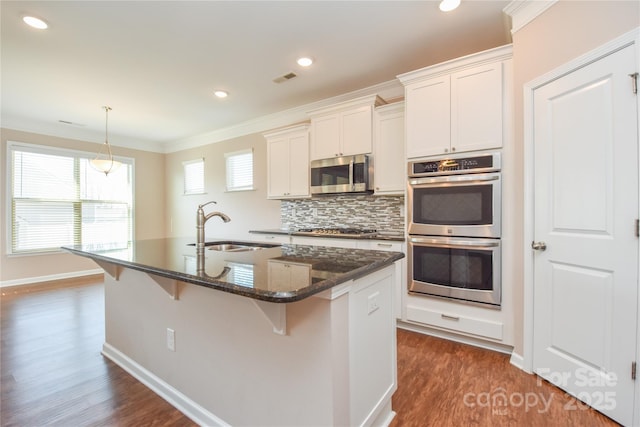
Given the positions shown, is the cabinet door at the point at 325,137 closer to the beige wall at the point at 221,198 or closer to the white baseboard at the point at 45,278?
the beige wall at the point at 221,198

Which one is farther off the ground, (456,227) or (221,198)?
(221,198)

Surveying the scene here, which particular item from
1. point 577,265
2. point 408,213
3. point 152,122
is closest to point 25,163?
point 152,122

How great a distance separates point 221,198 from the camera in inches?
212

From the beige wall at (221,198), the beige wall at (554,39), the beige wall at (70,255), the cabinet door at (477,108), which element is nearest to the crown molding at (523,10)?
the beige wall at (554,39)

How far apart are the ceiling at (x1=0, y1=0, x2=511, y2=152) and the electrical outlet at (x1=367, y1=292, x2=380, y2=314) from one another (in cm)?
205

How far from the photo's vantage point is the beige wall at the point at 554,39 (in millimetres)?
1572

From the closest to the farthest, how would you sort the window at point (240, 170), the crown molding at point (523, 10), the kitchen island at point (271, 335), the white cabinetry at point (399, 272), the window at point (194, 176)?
the kitchen island at point (271, 335), the crown molding at point (523, 10), the white cabinetry at point (399, 272), the window at point (240, 170), the window at point (194, 176)

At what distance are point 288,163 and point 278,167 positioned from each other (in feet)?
0.63

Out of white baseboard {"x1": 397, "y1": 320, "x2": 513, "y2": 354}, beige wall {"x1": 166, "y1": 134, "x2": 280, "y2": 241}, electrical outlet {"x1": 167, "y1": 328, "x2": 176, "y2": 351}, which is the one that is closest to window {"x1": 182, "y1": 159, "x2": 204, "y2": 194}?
beige wall {"x1": 166, "y1": 134, "x2": 280, "y2": 241}

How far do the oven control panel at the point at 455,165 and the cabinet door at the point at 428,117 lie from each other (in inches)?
3.4

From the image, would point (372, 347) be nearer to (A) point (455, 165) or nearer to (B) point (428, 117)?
(A) point (455, 165)

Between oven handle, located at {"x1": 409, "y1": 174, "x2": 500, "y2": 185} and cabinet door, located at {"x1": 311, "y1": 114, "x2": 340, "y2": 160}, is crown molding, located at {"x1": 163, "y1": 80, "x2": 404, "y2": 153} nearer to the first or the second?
cabinet door, located at {"x1": 311, "y1": 114, "x2": 340, "y2": 160}

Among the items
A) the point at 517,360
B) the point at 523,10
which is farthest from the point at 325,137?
the point at 517,360

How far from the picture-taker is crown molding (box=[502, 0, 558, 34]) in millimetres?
1942
